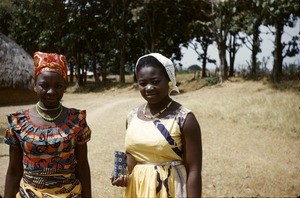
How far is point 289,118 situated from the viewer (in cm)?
858

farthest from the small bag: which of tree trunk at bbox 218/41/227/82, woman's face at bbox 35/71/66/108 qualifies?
tree trunk at bbox 218/41/227/82

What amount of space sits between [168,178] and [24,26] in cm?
2629

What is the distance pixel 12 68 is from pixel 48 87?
39.9ft

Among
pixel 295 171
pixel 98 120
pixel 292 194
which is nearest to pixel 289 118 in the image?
pixel 295 171

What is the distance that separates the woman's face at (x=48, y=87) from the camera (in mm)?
1981

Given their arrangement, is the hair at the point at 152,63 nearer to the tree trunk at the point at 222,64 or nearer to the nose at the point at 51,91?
the nose at the point at 51,91

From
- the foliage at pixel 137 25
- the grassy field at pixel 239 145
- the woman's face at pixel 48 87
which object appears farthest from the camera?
the foliage at pixel 137 25

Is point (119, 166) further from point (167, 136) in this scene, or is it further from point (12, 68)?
point (12, 68)

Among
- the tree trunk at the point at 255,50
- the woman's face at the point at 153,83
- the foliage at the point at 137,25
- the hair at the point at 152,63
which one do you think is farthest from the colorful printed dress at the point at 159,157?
the tree trunk at the point at 255,50

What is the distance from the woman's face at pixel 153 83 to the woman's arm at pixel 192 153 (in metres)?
0.25

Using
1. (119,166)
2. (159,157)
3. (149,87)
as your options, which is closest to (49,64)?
(149,87)

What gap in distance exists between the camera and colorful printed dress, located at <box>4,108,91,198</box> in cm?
192

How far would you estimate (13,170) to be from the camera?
1999 millimetres

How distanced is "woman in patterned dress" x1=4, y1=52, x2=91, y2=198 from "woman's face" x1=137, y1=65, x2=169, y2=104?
49 centimetres
